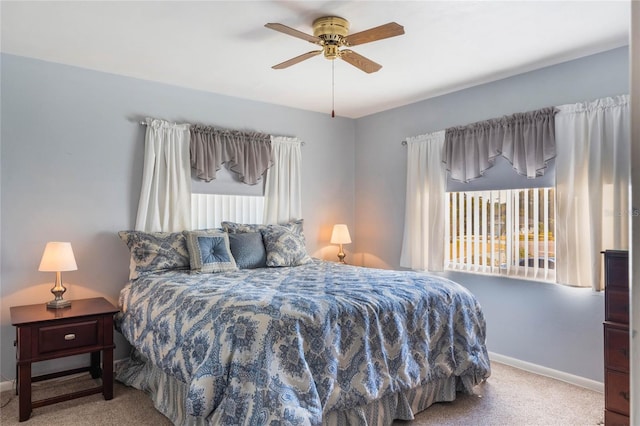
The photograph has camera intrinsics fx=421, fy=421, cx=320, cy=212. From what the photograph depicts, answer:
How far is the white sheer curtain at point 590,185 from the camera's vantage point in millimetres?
2934

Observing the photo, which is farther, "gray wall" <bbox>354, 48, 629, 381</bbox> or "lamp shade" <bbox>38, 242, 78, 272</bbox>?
"gray wall" <bbox>354, 48, 629, 381</bbox>

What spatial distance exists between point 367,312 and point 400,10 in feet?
5.80

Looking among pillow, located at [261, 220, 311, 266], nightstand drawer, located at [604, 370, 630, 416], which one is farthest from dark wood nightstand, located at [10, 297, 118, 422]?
nightstand drawer, located at [604, 370, 630, 416]

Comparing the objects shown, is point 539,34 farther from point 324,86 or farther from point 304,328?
point 304,328

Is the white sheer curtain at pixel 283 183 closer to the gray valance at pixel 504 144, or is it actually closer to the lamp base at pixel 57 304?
the gray valance at pixel 504 144

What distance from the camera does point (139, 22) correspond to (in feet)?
8.64

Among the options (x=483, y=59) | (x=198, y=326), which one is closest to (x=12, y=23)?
(x=198, y=326)

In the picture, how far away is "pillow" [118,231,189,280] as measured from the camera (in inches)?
129

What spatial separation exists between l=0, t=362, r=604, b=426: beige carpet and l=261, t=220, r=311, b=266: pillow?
1.45 meters

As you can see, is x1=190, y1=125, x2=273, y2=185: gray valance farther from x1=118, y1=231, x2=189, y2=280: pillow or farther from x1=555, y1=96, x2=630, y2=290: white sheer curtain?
x1=555, y1=96, x2=630, y2=290: white sheer curtain

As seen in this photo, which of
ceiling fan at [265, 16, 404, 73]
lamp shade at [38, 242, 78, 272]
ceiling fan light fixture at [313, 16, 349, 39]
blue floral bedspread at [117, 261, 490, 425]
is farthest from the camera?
lamp shade at [38, 242, 78, 272]

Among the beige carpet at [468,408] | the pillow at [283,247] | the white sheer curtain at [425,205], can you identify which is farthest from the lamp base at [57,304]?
the white sheer curtain at [425,205]

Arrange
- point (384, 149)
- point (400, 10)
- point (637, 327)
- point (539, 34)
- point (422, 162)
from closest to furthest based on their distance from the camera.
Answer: point (637, 327) < point (400, 10) < point (539, 34) < point (422, 162) < point (384, 149)

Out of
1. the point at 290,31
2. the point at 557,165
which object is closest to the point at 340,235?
the point at 557,165
